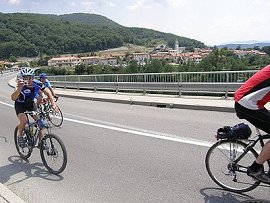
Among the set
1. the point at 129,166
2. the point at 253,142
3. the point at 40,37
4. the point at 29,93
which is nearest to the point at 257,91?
the point at 253,142

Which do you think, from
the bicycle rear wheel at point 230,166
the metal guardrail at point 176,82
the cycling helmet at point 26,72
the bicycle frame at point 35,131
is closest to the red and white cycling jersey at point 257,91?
the bicycle rear wheel at point 230,166

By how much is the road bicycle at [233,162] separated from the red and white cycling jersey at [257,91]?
0.43 metres

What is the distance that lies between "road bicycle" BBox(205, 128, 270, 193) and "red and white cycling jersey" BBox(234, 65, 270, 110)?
425 mm

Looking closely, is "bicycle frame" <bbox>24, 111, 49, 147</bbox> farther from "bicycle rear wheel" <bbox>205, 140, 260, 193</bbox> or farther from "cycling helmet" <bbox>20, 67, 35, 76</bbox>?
"bicycle rear wheel" <bbox>205, 140, 260, 193</bbox>

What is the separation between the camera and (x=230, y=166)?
451 centimetres

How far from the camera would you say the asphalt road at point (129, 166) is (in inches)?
181

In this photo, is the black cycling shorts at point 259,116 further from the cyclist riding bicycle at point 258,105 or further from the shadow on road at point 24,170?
the shadow on road at point 24,170

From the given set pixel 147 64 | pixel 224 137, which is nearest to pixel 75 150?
pixel 224 137

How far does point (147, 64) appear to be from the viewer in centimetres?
2614

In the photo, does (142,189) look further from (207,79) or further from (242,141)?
(207,79)

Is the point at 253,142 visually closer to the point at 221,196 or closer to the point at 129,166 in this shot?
the point at 221,196

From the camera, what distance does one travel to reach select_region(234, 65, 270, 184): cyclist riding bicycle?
12.6ft

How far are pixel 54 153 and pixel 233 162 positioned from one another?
2.99m

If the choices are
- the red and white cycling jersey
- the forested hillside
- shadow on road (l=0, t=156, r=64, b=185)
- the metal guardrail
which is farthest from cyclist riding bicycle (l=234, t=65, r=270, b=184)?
the forested hillside
